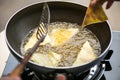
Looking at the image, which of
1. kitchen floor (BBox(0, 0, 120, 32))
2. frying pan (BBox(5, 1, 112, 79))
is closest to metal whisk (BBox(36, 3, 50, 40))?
frying pan (BBox(5, 1, 112, 79))

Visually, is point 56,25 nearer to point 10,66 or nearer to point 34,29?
point 34,29

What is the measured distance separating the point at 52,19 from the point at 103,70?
0.26 metres

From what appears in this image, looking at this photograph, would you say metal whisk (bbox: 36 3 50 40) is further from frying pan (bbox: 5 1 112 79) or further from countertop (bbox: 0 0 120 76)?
countertop (bbox: 0 0 120 76)

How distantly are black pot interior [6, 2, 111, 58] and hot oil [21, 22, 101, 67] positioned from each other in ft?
0.05

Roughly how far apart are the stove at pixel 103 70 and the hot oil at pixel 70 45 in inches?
2.3

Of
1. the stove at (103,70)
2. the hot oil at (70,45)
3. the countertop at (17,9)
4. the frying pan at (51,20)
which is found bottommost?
the countertop at (17,9)

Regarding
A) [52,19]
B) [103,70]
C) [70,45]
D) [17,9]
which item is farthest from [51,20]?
[17,9]

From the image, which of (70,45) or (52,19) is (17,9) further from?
(70,45)

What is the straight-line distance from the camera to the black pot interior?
849mm

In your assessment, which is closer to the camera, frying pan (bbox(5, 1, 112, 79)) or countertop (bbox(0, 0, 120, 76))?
frying pan (bbox(5, 1, 112, 79))

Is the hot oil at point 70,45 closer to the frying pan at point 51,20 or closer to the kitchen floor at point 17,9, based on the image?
the frying pan at point 51,20

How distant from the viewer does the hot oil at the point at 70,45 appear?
82 centimetres

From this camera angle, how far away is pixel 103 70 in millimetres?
868

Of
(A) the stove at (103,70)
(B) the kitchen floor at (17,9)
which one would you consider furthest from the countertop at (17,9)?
(A) the stove at (103,70)
